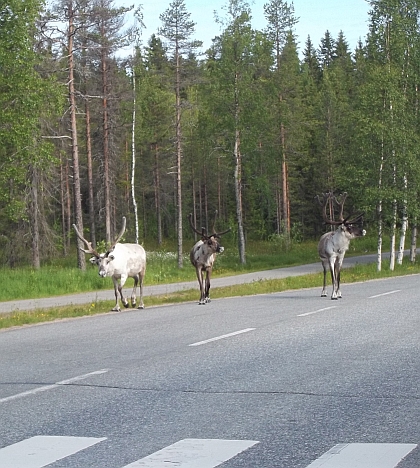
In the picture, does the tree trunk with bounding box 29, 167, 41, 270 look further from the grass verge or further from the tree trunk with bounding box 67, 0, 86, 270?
the grass verge

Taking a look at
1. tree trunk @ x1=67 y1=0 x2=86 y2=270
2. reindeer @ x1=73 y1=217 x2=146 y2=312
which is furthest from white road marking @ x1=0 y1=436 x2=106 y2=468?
tree trunk @ x1=67 y1=0 x2=86 y2=270

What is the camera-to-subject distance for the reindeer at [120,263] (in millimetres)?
21953

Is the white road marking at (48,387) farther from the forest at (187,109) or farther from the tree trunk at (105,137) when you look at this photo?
the tree trunk at (105,137)

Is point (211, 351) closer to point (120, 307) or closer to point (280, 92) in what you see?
point (120, 307)

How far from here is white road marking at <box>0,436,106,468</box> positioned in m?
6.71

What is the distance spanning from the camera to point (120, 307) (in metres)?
23.2

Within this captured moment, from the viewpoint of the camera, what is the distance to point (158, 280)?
40.2 metres

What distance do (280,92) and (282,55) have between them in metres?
3.88

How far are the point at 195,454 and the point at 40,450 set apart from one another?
116 cm

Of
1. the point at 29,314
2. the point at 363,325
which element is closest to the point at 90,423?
the point at 363,325

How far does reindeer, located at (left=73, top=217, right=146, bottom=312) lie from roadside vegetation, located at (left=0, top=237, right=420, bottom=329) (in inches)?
30.8

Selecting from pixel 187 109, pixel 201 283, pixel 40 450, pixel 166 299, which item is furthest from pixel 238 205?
pixel 40 450

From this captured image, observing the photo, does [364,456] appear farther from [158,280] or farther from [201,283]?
[158,280]

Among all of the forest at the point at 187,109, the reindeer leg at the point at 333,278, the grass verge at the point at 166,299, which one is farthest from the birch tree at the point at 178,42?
the reindeer leg at the point at 333,278
